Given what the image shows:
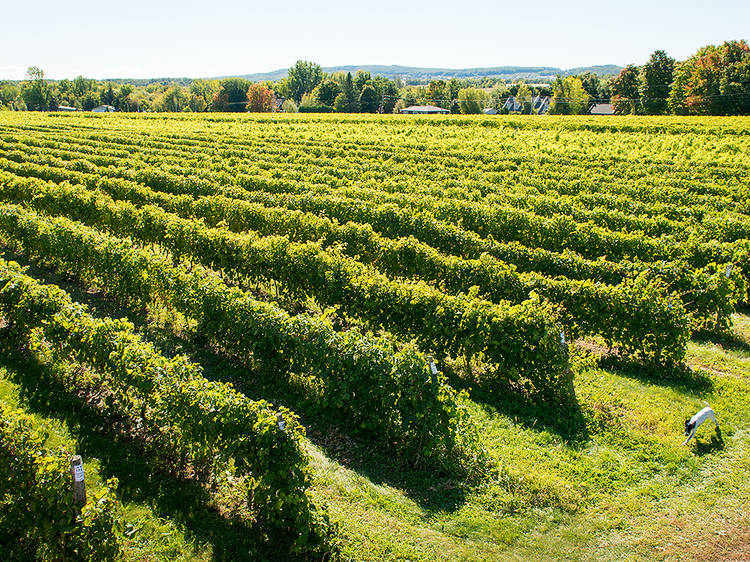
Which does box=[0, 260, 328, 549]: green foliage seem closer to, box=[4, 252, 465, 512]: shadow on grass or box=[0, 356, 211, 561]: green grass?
box=[0, 356, 211, 561]: green grass

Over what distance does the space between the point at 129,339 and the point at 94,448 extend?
5.88ft

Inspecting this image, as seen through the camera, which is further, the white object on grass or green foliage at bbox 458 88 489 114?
green foliage at bbox 458 88 489 114

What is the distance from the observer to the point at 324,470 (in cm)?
787

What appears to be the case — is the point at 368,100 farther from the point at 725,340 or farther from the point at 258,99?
the point at 725,340

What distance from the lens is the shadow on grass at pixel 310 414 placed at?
763 cm

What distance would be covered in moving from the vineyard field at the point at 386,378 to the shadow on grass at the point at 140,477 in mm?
37

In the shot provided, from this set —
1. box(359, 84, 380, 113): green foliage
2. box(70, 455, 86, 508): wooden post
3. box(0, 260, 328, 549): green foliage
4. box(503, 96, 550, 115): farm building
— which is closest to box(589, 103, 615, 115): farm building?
box(503, 96, 550, 115): farm building

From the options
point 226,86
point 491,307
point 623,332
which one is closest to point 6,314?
point 491,307

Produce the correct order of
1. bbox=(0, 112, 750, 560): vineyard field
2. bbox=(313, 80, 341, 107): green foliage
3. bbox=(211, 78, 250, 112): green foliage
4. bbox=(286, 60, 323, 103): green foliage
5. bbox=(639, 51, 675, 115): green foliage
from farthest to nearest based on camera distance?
bbox=(286, 60, 323, 103): green foliage → bbox=(211, 78, 250, 112): green foliage → bbox=(313, 80, 341, 107): green foliage → bbox=(639, 51, 675, 115): green foliage → bbox=(0, 112, 750, 560): vineyard field

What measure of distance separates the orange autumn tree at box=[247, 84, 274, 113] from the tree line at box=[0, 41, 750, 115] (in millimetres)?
233

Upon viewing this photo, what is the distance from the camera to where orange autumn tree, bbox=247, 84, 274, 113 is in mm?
119312

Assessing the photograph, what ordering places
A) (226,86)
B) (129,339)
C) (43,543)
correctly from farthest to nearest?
(226,86) → (129,339) → (43,543)

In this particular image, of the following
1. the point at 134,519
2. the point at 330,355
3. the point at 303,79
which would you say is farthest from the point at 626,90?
the point at 303,79

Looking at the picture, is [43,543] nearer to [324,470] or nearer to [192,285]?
[324,470]
